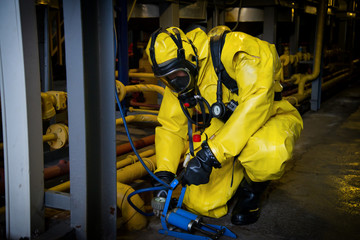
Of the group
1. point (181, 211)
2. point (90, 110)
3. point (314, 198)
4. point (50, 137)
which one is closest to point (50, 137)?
point (50, 137)

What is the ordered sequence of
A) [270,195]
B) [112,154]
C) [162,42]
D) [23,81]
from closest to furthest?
[23,81]
[112,154]
[162,42]
[270,195]

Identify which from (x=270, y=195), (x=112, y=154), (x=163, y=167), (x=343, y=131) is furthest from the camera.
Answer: (x=343, y=131)

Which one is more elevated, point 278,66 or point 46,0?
point 46,0

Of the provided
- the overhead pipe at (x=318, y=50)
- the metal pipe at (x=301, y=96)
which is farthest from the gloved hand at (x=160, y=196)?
the overhead pipe at (x=318, y=50)

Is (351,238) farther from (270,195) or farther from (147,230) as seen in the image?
(147,230)

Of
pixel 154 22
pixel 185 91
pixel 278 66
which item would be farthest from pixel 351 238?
pixel 154 22

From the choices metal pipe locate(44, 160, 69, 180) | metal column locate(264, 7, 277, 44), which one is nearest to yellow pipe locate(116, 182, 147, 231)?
metal pipe locate(44, 160, 69, 180)

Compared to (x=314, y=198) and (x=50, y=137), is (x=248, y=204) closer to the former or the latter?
(x=314, y=198)

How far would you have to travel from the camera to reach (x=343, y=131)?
480 cm

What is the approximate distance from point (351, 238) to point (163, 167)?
1.10 m

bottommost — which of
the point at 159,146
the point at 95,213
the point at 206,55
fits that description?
the point at 95,213

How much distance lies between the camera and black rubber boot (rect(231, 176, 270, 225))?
2289mm

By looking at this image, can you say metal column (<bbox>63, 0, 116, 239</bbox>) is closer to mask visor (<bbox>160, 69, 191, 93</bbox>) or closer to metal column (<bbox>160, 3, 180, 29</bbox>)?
mask visor (<bbox>160, 69, 191, 93</bbox>)

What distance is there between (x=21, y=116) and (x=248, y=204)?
1.38m
